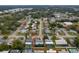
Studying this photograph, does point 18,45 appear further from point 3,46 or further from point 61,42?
point 61,42

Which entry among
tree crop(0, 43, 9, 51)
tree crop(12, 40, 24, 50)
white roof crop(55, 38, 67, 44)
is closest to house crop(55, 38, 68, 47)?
white roof crop(55, 38, 67, 44)

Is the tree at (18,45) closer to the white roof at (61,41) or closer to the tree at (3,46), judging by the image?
the tree at (3,46)

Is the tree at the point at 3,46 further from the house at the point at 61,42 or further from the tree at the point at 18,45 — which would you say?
the house at the point at 61,42

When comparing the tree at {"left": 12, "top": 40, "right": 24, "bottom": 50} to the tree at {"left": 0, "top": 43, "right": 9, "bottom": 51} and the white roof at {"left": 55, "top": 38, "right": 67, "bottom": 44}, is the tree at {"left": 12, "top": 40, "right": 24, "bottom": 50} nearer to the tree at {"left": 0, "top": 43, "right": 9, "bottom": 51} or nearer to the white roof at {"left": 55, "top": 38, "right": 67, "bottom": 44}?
the tree at {"left": 0, "top": 43, "right": 9, "bottom": 51}

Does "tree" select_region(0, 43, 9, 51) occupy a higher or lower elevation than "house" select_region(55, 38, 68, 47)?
lower

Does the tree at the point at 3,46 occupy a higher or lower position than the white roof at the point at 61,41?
lower

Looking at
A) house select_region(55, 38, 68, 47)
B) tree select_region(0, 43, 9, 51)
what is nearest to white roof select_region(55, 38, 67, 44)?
house select_region(55, 38, 68, 47)

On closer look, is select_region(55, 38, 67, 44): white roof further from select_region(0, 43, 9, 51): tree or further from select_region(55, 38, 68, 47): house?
select_region(0, 43, 9, 51): tree

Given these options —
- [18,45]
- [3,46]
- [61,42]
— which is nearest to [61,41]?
[61,42]

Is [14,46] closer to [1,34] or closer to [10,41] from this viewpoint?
[10,41]

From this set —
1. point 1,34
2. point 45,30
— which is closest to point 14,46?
point 1,34

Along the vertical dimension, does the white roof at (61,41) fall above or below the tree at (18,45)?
above

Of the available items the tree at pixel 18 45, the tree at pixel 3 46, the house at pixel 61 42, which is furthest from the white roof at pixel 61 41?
the tree at pixel 3 46
